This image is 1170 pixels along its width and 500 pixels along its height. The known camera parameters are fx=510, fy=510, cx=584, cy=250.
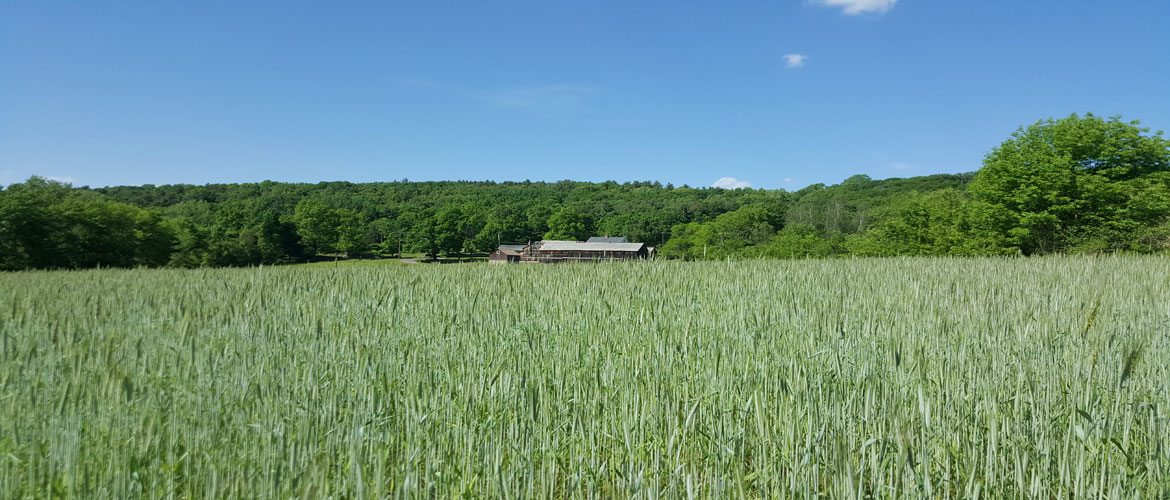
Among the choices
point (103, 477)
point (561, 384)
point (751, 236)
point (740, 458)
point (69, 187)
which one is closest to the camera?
point (103, 477)

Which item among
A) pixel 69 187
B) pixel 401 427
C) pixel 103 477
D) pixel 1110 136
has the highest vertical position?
pixel 1110 136

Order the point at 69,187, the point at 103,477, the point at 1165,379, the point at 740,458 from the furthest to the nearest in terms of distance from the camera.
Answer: the point at 69,187 < the point at 1165,379 < the point at 740,458 < the point at 103,477

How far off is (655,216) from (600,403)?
86.0m

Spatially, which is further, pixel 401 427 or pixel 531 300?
pixel 531 300

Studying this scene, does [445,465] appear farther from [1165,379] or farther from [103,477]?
[1165,379]

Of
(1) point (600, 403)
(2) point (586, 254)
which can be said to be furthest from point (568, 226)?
(1) point (600, 403)

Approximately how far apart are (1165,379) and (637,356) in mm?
2086

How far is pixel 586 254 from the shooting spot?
139ft

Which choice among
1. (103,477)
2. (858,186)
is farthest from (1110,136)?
(858,186)

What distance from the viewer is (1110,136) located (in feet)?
96.2

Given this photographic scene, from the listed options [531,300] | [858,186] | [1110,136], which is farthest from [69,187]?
[858,186]

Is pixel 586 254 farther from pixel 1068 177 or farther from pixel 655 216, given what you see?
pixel 655 216

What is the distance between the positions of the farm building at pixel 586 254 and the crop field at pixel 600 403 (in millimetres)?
6025

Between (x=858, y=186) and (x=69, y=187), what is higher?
(x=858, y=186)
